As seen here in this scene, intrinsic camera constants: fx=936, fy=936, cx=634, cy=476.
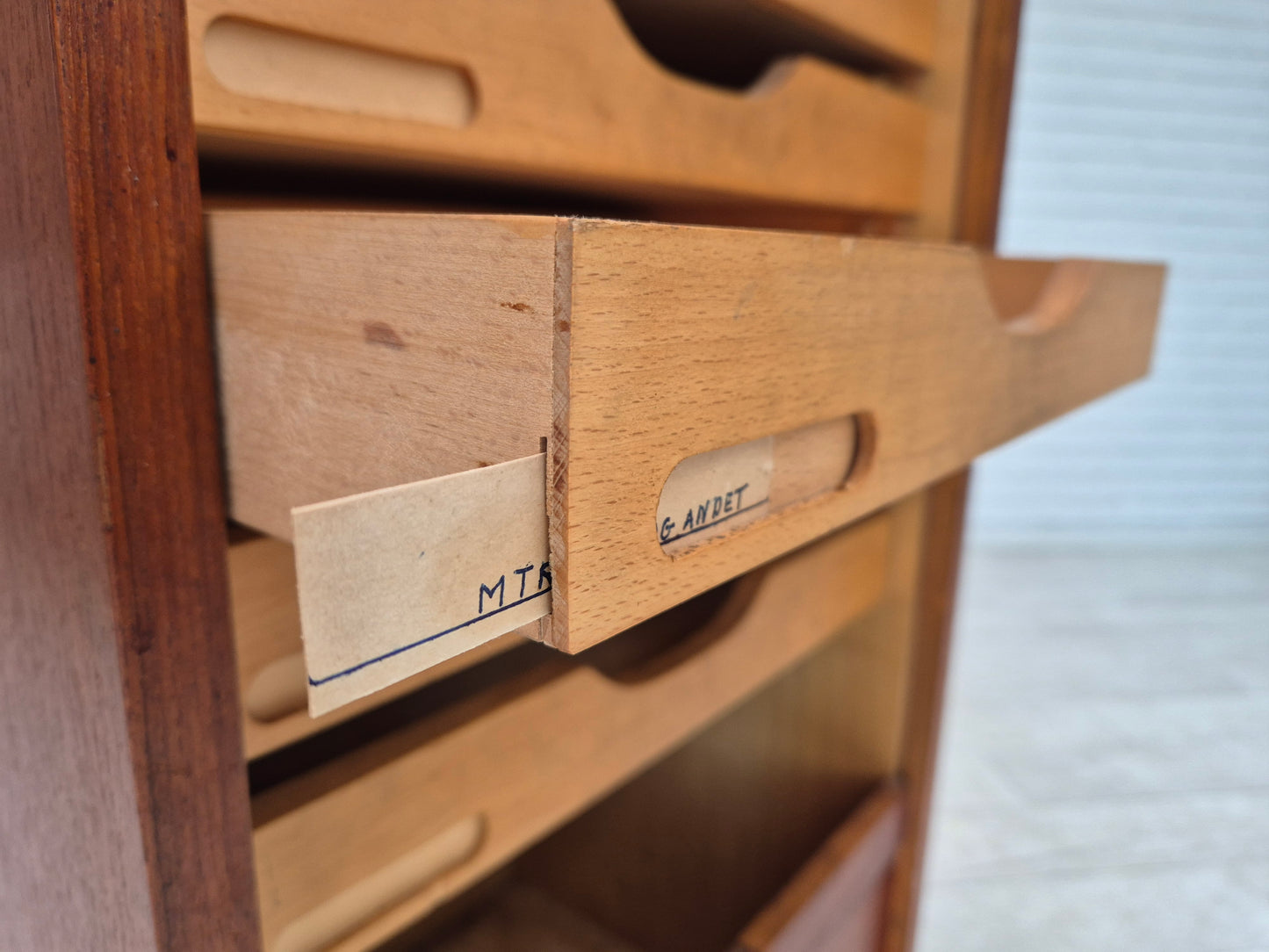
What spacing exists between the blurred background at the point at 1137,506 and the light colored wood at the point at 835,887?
1.80 feet

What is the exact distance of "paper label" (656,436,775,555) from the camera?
24 cm

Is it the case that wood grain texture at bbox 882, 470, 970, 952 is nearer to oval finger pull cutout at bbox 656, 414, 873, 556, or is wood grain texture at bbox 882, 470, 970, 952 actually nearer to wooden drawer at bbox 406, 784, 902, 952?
wooden drawer at bbox 406, 784, 902, 952

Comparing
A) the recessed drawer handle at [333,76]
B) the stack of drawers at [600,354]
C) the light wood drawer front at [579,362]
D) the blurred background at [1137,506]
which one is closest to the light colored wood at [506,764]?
the stack of drawers at [600,354]

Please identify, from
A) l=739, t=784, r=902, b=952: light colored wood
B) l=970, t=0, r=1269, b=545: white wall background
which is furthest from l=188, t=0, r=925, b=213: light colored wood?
l=970, t=0, r=1269, b=545: white wall background

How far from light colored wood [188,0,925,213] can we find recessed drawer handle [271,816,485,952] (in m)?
0.26

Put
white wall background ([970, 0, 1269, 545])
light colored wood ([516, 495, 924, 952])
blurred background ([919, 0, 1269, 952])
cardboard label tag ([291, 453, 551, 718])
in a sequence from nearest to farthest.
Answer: cardboard label tag ([291, 453, 551, 718]) → light colored wood ([516, 495, 924, 952]) → blurred background ([919, 0, 1269, 952]) → white wall background ([970, 0, 1269, 545])

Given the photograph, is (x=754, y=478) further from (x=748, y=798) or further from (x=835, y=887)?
(x=748, y=798)

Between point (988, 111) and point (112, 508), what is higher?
point (988, 111)

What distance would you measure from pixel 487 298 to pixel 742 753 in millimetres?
645

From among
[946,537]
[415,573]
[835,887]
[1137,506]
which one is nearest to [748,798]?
[835,887]

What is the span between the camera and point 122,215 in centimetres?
25

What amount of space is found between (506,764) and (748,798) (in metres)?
0.46

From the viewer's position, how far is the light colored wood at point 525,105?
28 cm

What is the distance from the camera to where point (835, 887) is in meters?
0.64
